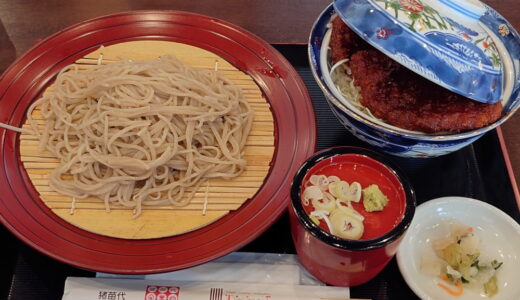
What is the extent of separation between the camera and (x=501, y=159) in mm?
1726

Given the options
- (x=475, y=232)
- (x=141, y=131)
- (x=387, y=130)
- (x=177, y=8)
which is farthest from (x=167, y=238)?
(x=177, y=8)

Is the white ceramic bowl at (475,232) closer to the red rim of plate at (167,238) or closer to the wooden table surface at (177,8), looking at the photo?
the red rim of plate at (167,238)

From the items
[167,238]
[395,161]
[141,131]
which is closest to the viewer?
[167,238]

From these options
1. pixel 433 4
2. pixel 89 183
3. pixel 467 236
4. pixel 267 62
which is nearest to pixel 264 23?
pixel 267 62

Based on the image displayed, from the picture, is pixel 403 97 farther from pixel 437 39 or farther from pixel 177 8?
pixel 177 8

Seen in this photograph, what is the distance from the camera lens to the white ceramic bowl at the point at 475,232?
1.39 metres

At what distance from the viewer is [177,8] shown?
7.84 ft

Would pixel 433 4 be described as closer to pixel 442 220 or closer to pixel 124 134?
pixel 442 220

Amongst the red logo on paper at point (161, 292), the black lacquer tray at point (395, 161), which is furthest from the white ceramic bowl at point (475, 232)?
the red logo on paper at point (161, 292)

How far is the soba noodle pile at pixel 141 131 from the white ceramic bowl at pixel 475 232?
2.05 ft

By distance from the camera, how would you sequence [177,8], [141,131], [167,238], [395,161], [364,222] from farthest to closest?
[177,8] → [395,161] → [141,131] → [167,238] → [364,222]

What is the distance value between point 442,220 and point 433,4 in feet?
2.33

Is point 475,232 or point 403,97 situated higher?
point 403,97

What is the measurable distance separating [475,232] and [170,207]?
1011mm
